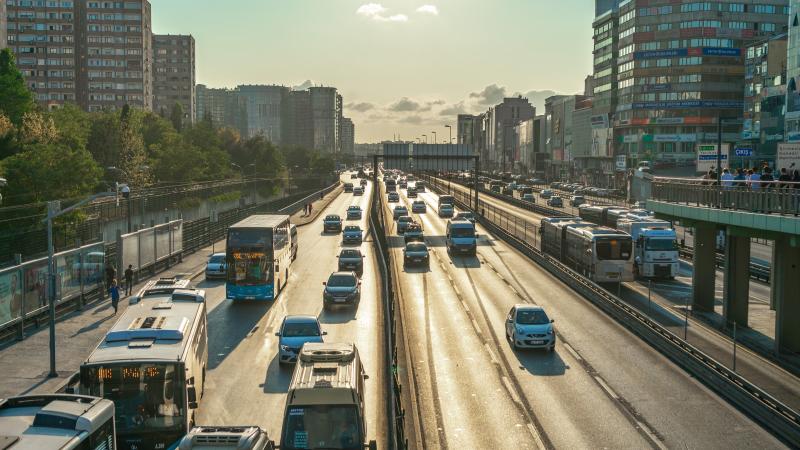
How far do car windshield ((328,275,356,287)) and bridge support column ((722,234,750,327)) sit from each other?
57.3 feet

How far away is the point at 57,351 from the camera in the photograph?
32469 millimetres

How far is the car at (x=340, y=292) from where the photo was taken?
41250mm

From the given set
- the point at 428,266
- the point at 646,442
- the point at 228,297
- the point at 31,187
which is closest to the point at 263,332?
the point at 228,297

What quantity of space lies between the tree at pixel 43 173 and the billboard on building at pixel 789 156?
50133 mm

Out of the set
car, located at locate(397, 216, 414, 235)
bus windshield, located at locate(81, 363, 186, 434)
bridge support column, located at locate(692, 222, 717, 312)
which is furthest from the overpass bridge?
car, located at locate(397, 216, 414, 235)

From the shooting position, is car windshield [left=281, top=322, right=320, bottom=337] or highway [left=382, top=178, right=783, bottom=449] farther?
car windshield [left=281, top=322, right=320, bottom=337]

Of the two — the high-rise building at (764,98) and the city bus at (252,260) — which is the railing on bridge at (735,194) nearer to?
the city bus at (252,260)

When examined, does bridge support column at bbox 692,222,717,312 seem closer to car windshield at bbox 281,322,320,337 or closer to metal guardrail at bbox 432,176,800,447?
metal guardrail at bbox 432,176,800,447

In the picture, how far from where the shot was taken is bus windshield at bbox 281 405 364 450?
16.3m

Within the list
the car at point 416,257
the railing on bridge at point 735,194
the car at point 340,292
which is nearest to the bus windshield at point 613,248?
the railing on bridge at point 735,194

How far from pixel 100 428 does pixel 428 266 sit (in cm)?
4424

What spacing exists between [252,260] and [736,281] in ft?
74.1

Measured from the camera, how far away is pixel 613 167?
164 metres

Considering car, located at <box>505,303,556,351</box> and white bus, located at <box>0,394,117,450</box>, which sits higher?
white bus, located at <box>0,394,117,450</box>
